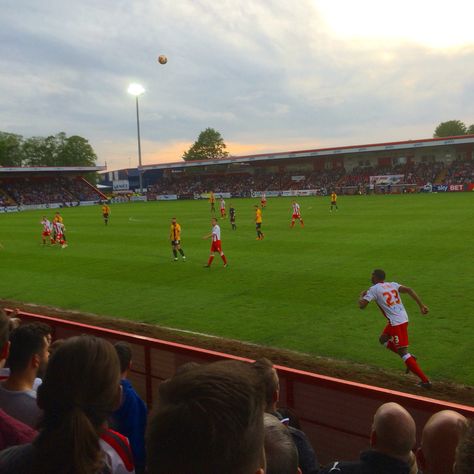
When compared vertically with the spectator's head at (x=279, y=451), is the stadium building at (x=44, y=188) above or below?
above

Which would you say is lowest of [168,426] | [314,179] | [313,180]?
[168,426]

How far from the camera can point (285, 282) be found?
15.3m

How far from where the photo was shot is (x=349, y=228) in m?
27.0

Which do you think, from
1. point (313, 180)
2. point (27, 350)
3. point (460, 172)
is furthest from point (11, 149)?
point (27, 350)

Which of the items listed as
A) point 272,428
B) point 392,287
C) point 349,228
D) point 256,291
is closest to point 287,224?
point 349,228

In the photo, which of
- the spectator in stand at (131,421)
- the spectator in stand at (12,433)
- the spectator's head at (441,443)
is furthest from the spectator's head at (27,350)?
the spectator's head at (441,443)

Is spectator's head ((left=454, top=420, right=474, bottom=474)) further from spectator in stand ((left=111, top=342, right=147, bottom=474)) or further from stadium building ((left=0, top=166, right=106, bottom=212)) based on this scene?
stadium building ((left=0, top=166, right=106, bottom=212))

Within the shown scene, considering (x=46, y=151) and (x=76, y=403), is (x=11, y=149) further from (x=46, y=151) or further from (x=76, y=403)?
(x=76, y=403)

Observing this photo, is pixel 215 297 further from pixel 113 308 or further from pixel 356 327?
pixel 356 327

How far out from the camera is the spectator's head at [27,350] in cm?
330

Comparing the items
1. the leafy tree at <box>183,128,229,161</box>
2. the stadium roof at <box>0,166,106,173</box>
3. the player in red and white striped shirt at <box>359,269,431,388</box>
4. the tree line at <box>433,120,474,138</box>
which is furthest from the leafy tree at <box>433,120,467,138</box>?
the player in red and white striped shirt at <box>359,269,431,388</box>

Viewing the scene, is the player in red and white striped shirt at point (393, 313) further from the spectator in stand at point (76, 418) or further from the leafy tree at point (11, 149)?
the leafy tree at point (11, 149)

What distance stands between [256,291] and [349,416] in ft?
32.5

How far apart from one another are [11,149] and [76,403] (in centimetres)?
11871
